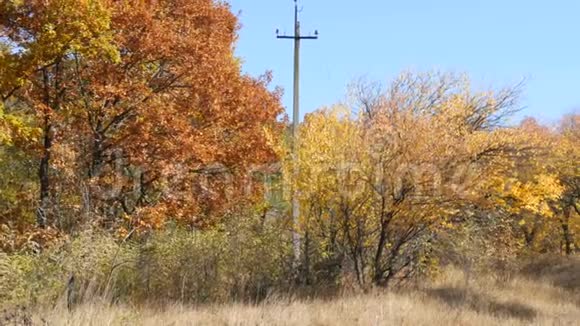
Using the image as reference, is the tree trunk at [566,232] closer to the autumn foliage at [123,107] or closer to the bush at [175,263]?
the autumn foliage at [123,107]

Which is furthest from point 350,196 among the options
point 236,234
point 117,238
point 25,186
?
point 25,186

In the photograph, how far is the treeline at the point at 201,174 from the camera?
1104 centimetres

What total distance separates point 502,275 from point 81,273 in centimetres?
1290

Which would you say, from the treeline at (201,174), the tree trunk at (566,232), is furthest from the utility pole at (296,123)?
the tree trunk at (566,232)

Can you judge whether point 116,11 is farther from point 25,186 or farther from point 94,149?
point 25,186

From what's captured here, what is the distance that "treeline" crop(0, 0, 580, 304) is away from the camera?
11039 mm

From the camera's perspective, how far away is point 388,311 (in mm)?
9984

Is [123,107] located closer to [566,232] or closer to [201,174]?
[201,174]

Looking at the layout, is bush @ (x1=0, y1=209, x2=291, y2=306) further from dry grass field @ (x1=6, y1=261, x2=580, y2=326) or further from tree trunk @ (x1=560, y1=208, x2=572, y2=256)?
tree trunk @ (x1=560, y1=208, x2=572, y2=256)

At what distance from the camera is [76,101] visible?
46.2ft

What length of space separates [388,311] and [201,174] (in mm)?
7956

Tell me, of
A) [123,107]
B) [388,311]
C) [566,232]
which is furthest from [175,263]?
[566,232]

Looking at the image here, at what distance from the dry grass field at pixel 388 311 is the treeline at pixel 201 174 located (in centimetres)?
69

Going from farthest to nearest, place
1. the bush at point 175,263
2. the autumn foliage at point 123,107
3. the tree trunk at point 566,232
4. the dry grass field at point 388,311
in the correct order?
the tree trunk at point 566,232 → the autumn foliage at point 123,107 → the bush at point 175,263 → the dry grass field at point 388,311
